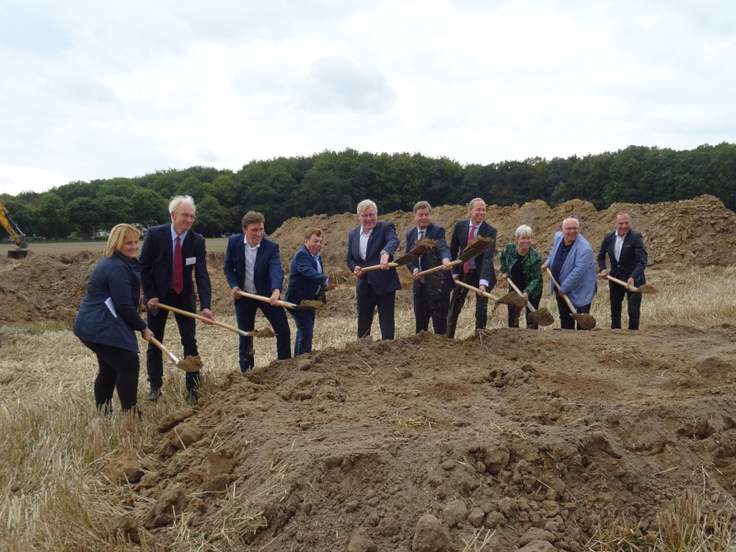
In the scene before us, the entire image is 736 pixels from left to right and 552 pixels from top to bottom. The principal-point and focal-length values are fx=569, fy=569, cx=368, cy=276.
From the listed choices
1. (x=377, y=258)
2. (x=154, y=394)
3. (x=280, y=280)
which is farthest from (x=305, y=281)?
(x=154, y=394)

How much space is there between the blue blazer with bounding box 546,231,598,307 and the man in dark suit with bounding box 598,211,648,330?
2.05 feet

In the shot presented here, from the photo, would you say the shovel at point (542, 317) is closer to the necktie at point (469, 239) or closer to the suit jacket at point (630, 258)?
the necktie at point (469, 239)

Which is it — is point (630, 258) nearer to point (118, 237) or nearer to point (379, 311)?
point (379, 311)

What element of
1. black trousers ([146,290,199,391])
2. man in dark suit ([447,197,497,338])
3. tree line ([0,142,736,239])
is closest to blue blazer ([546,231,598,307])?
man in dark suit ([447,197,497,338])

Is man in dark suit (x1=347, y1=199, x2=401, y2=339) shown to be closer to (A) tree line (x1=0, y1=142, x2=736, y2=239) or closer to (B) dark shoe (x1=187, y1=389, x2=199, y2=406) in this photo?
(B) dark shoe (x1=187, y1=389, x2=199, y2=406)

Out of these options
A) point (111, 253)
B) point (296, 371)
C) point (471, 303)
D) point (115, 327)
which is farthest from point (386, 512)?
point (471, 303)

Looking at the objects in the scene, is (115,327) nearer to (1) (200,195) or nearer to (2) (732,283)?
(2) (732,283)

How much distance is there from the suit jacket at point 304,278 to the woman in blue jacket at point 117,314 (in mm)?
1781

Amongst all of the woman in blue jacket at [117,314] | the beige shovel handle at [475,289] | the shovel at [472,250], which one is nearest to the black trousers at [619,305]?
the beige shovel handle at [475,289]

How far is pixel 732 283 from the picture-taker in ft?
42.2

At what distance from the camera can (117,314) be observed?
14.6ft

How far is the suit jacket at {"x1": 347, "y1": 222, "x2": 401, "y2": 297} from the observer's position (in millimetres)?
6137

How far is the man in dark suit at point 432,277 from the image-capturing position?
6.48 m

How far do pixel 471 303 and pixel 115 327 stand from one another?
400 inches
